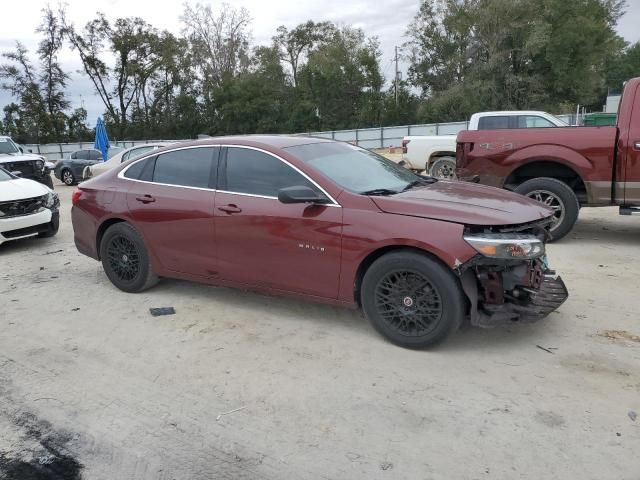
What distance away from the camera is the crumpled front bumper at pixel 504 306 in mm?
3953

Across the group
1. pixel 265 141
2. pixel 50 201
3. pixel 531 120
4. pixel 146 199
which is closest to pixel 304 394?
pixel 265 141

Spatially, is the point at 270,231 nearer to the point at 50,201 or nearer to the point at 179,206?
the point at 179,206

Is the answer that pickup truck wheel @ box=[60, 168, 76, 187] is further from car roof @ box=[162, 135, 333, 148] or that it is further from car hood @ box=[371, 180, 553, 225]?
car hood @ box=[371, 180, 553, 225]

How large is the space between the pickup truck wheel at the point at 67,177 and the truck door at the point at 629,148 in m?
19.7

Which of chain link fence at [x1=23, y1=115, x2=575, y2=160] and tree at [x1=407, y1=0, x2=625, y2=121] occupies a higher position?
tree at [x1=407, y1=0, x2=625, y2=121]

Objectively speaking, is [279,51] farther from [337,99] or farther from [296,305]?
[296,305]

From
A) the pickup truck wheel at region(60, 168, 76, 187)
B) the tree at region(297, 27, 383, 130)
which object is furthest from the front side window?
the tree at region(297, 27, 383, 130)

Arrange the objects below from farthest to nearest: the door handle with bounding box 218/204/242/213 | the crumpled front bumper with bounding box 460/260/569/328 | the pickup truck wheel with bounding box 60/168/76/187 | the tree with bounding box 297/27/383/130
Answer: the tree with bounding box 297/27/383/130 → the pickup truck wheel with bounding box 60/168/76/187 → the door handle with bounding box 218/204/242/213 → the crumpled front bumper with bounding box 460/260/569/328

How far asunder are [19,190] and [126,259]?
3913mm

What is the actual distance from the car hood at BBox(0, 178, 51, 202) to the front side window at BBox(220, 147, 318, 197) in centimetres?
490

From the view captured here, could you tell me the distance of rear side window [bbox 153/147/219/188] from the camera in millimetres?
5176

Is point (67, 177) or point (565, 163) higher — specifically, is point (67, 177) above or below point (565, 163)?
below

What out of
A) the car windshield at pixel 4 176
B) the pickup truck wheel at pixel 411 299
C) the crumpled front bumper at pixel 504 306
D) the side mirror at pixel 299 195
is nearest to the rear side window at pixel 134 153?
the car windshield at pixel 4 176

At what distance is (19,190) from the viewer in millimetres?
8461
